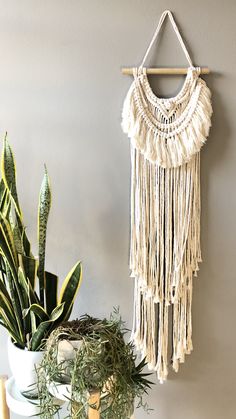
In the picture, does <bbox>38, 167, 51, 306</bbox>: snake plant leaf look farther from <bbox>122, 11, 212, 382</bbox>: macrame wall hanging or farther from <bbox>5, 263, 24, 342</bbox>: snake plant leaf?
<bbox>122, 11, 212, 382</bbox>: macrame wall hanging

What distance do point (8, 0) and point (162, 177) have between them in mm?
695

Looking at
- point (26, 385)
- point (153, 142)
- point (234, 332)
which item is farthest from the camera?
point (234, 332)

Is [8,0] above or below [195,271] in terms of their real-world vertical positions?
above

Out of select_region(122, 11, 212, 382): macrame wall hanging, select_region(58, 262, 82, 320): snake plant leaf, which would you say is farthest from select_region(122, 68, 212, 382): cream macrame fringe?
select_region(58, 262, 82, 320): snake plant leaf

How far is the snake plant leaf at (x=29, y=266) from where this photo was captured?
1218 millimetres

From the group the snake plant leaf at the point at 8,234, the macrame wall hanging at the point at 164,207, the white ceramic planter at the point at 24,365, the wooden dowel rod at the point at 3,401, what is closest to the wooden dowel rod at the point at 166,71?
the macrame wall hanging at the point at 164,207

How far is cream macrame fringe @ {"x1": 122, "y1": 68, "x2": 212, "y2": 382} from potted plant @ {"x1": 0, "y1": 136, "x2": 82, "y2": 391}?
0.27 m

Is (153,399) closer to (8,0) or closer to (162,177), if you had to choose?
(162,177)

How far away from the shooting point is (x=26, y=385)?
48.1 inches

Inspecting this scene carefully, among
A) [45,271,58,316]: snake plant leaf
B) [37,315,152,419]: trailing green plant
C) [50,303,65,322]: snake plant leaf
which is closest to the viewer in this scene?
[37,315,152,419]: trailing green plant

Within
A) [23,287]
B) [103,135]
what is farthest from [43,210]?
[103,135]

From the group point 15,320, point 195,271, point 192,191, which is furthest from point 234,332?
point 15,320

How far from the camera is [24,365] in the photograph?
47.3 inches

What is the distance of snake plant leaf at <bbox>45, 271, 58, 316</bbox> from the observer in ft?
4.21
